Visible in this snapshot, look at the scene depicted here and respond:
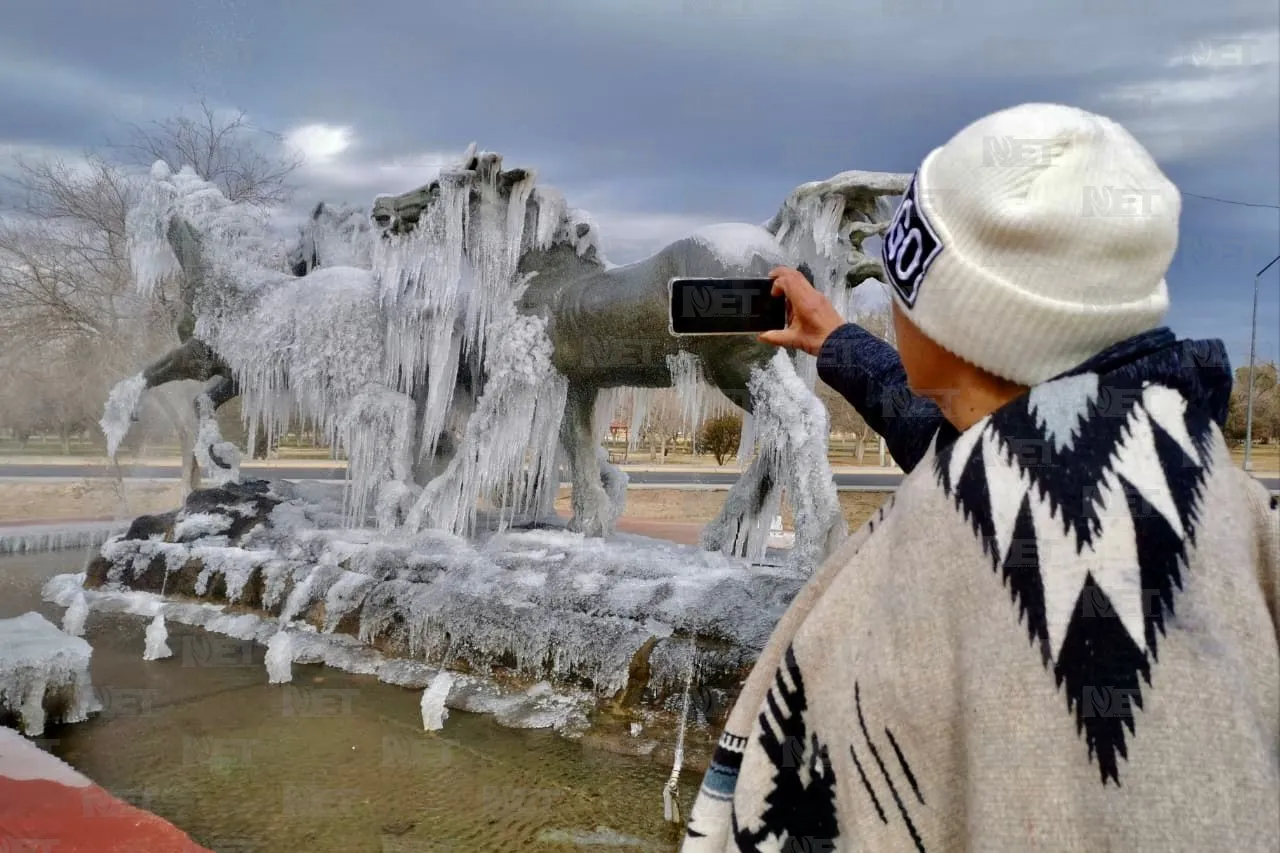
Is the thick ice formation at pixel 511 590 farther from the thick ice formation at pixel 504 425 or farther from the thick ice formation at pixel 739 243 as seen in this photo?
the thick ice formation at pixel 739 243

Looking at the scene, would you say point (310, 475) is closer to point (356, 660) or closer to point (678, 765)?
point (356, 660)

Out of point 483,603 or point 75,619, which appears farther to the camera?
point 75,619

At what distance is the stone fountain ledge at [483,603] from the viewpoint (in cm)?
447

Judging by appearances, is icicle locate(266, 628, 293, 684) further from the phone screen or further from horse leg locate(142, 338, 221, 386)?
the phone screen

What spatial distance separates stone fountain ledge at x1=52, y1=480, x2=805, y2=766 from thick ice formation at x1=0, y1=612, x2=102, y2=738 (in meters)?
1.36

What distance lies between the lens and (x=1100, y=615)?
0.77 m

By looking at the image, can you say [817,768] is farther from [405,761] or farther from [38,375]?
[38,375]

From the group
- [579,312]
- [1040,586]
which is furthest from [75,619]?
[1040,586]

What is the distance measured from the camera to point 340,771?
12.5 feet

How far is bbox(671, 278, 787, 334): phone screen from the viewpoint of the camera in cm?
158

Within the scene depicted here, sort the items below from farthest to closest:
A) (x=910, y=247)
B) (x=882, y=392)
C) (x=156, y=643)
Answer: (x=156, y=643)
(x=882, y=392)
(x=910, y=247)

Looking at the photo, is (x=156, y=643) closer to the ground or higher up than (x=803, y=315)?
closer to the ground

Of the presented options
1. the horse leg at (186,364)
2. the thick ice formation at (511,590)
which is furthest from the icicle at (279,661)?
the horse leg at (186,364)

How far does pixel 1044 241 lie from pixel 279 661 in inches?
203
